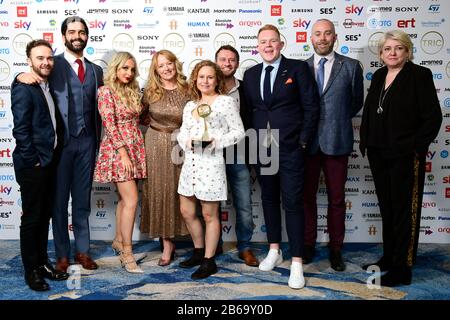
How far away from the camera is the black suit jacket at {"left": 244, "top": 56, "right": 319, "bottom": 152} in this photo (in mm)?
3098

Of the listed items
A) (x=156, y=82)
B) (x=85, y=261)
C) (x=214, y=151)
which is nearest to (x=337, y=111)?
(x=214, y=151)

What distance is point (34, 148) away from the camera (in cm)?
293

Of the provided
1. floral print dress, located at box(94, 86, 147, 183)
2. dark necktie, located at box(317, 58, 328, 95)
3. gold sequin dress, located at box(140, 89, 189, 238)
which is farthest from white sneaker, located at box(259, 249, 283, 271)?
dark necktie, located at box(317, 58, 328, 95)

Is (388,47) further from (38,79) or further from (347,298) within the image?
(38,79)

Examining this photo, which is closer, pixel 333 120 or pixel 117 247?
pixel 333 120

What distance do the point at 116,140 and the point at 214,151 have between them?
26.8 inches

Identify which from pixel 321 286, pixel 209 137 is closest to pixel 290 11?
pixel 209 137

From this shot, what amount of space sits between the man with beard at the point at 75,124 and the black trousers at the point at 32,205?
0.78 feet

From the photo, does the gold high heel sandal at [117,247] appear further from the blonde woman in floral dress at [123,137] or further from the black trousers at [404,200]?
the black trousers at [404,200]

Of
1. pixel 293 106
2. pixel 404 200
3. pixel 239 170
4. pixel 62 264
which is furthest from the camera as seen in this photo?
pixel 239 170

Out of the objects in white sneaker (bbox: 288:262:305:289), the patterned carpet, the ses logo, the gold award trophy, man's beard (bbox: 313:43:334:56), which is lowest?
the patterned carpet

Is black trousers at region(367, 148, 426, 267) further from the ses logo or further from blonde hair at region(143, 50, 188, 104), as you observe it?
the ses logo

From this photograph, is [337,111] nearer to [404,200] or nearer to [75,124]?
[404,200]

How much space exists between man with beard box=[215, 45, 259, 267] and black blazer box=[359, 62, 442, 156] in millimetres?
987
